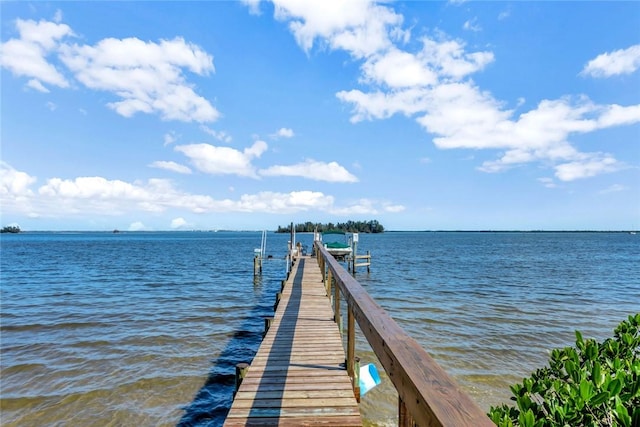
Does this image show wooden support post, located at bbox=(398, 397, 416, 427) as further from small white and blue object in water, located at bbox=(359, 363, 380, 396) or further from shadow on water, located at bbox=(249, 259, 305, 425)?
small white and blue object in water, located at bbox=(359, 363, 380, 396)

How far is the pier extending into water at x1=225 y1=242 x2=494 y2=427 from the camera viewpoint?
4.39 feet

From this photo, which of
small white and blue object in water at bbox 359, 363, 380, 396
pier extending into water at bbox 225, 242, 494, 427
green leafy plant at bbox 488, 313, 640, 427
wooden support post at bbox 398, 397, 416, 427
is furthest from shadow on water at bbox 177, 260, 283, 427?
green leafy plant at bbox 488, 313, 640, 427

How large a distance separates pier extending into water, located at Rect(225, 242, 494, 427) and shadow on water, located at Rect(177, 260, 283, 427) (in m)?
1.23

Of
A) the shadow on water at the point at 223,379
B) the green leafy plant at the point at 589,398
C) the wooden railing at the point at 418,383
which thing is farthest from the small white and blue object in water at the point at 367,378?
the green leafy plant at the point at 589,398

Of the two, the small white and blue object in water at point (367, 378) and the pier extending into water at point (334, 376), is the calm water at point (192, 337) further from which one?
the pier extending into water at point (334, 376)

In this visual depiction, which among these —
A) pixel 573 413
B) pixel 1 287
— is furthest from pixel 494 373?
pixel 1 287

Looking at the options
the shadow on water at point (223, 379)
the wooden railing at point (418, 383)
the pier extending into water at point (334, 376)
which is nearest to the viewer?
the wooden railing at point (418, 383)

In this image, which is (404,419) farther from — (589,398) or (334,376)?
(334,376)

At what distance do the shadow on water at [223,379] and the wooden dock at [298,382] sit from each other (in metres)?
1.23

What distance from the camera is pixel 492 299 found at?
14.3m

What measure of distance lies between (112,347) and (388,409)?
6491mm

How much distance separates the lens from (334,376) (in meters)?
4.19

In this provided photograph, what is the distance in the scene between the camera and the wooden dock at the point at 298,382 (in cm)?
330

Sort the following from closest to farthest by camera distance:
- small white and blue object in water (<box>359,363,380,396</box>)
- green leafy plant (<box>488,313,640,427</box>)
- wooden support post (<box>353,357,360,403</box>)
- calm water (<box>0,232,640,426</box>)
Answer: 1. green leafy plant (<box>488,313,640,427</box>)
2. wooden support post (<box>353,357,360,403</box>)
3. small white and blue object in water (<box>359,363,380,396</box>)
4. calm water (<box>0,232,640,426</box>)
